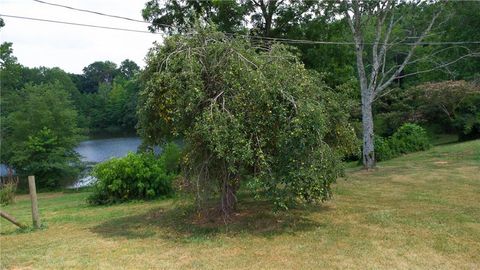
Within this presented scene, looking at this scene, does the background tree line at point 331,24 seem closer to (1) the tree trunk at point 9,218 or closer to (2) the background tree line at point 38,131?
(2) the background tree line at point 38,131

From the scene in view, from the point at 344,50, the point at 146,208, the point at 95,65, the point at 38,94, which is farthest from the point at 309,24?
the point at 95,65

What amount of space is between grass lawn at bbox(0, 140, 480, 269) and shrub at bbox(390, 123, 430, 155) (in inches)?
342

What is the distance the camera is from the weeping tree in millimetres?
6930

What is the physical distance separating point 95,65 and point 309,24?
102387 mm

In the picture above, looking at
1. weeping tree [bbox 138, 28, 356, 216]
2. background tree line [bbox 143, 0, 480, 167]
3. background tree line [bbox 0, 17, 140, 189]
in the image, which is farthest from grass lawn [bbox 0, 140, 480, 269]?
background tree line [bbox 0, 17, 140, 189]

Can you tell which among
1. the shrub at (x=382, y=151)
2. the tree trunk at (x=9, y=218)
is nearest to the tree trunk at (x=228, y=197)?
the tree trunk at (x=9, y=218)

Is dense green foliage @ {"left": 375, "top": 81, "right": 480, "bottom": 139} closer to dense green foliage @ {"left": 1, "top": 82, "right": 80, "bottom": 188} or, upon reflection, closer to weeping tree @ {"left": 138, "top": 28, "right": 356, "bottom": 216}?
weeping tree @ {"left": 138, "top": 28, "right": 356, "bottom": 216}

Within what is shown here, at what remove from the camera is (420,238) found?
664 cm

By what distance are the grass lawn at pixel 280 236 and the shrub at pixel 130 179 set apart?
144 centimetres

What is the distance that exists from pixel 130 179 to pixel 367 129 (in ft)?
25.5

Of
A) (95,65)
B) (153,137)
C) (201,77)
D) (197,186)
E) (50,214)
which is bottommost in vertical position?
(50,214)

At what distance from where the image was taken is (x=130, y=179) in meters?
12.6

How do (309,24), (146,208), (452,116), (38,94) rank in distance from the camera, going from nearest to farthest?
(146,208) < (309,24) < (452,116) < (38,94)

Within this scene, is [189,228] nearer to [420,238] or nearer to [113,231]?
[113,231]
